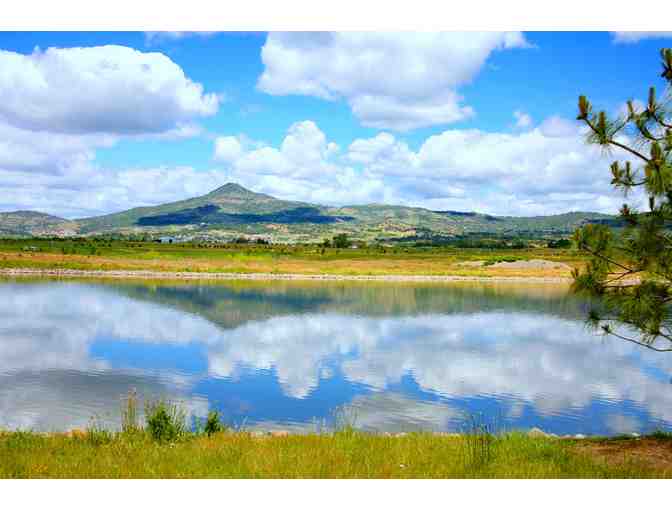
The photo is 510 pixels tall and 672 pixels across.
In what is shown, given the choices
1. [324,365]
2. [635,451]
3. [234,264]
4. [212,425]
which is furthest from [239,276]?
[635,451]

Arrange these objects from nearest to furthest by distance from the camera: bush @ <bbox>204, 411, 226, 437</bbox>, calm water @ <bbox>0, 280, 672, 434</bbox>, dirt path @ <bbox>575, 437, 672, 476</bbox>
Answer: dirt path @ <bbox>575, 437, 672, 476</bbox> → bush @ <bbox>204, 411, 226, 437</bbox> → calm water @ <bbox>0, 280, 672, 434</bbox>

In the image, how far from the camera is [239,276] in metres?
88.4

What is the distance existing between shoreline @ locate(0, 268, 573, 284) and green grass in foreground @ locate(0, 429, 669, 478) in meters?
72.5

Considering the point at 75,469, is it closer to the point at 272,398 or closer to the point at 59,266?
the point at 272,398

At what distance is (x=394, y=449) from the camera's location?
9.72 meters

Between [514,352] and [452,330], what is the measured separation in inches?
313

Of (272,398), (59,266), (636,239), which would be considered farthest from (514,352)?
(59,266)

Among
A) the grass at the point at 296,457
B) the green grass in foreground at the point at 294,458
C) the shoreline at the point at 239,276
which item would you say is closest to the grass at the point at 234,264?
the shoreline at the point at 239,276

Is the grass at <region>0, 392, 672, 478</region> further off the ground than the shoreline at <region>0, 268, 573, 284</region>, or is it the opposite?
the grass at <region>0, 392, 672, 478</region>

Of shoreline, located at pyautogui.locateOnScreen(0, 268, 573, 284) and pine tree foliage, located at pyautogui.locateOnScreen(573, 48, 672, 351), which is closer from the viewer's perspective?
pine tree foliage, located at pyautogui.locateOnScreen(573, 48, 672, 351)

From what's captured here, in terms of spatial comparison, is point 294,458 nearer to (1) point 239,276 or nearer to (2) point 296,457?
(2) point 296,457

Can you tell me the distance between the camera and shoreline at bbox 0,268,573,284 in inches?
3182

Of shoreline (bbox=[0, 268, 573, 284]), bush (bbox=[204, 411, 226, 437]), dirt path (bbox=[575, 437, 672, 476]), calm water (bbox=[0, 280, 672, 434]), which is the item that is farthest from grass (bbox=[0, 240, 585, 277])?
bush (bbox=[204, 411, 226, 437])

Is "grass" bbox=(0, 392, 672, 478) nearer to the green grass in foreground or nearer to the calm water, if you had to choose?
the green grass in foreground
